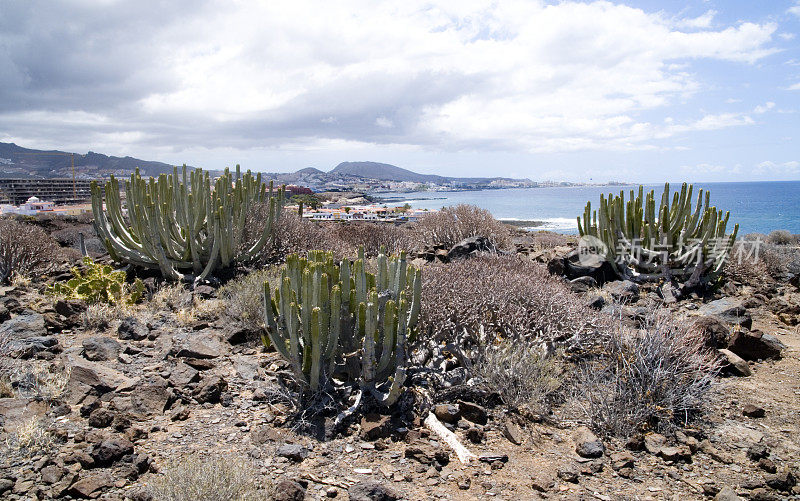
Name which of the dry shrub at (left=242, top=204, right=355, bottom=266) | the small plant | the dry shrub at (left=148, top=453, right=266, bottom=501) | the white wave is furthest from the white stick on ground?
the white wave

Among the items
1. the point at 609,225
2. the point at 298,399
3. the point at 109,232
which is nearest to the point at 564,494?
the point at 298,399

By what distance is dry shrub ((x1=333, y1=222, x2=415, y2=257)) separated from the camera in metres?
10.4

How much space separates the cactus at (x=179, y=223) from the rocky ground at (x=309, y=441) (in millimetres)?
2843

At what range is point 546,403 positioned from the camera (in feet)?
13.7

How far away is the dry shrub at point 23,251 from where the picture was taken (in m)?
7.78

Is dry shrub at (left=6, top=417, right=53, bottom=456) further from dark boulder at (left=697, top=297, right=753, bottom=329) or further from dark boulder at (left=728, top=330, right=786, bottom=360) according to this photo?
dark boulder at (left=697, top=297, right=753, bottom=329)

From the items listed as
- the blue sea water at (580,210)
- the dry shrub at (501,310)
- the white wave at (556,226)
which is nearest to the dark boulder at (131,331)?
the dry shrub at (501,310)

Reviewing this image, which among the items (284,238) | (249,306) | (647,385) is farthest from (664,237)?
(249,306)

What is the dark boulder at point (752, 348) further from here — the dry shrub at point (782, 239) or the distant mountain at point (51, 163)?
the distant mountain at point (51, 163)

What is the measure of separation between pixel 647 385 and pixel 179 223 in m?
7.09

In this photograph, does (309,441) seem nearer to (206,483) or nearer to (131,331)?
(206,483)

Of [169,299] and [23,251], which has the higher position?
[23,251]

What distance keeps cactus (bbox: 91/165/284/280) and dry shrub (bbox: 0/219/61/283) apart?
1027 millimetres

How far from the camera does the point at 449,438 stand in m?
3.63
